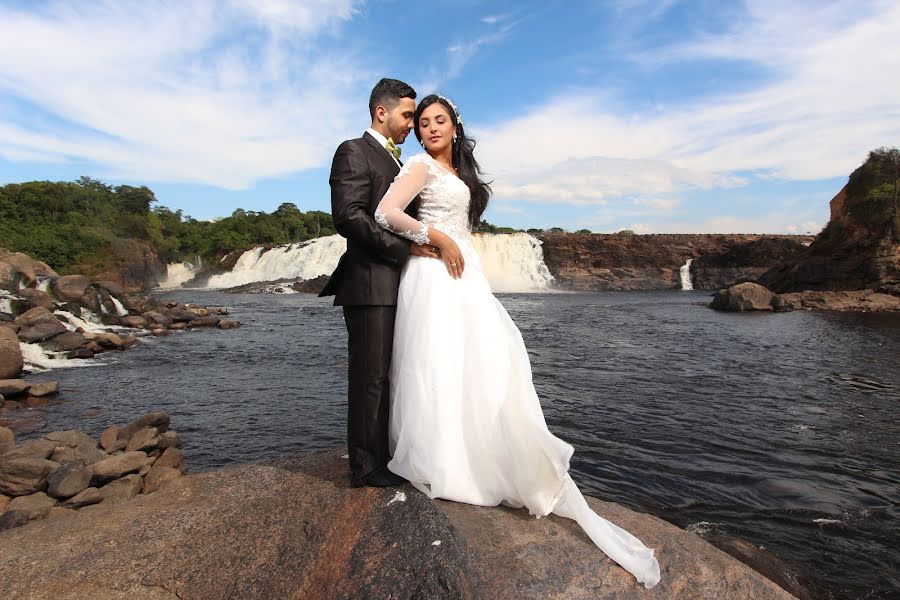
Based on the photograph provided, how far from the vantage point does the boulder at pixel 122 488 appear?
5.70 m

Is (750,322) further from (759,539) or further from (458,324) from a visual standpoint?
(458,324)

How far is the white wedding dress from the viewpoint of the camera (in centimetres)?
307

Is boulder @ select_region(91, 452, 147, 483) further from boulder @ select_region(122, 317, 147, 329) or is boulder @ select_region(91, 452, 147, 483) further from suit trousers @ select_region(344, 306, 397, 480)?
boulder @ select_region(122, 317, 147, 329)

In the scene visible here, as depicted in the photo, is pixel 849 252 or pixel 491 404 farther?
pixel 849 252

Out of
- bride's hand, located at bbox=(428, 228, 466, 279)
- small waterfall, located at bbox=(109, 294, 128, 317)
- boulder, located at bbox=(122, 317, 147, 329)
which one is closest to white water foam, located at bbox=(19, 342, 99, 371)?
boulder, located at bbox=(122, 317, 147, 329)

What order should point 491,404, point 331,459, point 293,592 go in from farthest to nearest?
point 331,459 → point 491,404 → point 293,592

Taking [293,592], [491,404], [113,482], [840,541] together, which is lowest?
[840,541]

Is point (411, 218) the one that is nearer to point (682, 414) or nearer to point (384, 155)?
point (384, 155)

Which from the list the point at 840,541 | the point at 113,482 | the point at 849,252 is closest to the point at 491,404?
the point at 840,541

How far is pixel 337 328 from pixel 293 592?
760 inches

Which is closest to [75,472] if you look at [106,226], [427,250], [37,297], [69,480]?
[69,480]

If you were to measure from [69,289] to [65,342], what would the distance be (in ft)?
20.1

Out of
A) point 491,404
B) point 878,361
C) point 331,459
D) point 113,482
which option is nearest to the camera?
point 491,404

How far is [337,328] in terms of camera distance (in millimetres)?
21656
